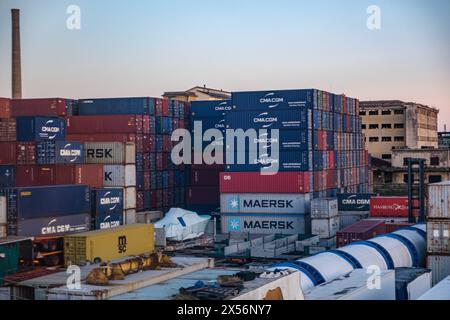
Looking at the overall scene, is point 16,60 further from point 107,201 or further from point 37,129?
point 107,201

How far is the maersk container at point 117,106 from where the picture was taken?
62.8m

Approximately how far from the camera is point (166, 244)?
52.4m

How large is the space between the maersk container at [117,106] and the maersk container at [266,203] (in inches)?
478

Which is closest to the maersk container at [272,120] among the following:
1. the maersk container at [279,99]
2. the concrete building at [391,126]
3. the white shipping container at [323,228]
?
the maersk container at [279,99]

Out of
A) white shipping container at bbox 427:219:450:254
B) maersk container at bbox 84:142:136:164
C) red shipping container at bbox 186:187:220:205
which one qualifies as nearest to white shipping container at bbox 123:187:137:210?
maersk container at bbox 84:142:136:164

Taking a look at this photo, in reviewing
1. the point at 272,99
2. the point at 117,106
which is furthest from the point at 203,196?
the point at 272,99

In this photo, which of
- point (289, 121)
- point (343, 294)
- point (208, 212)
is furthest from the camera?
point (208, 212)

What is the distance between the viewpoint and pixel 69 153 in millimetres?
47656

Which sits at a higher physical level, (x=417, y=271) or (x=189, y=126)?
(x=189, y=126)

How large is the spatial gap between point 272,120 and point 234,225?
9175mm

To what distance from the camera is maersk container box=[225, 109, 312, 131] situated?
55.8m
